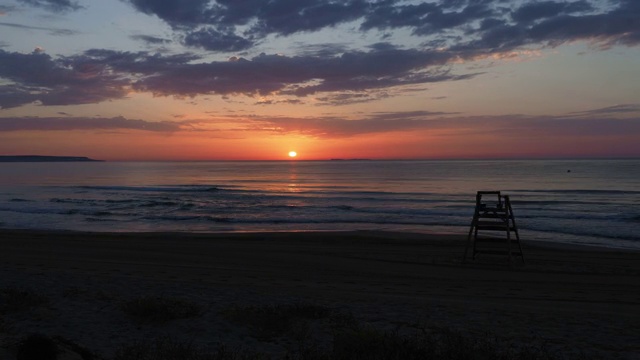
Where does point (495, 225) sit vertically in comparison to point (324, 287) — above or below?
above

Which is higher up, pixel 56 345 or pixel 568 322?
pixel 56 345

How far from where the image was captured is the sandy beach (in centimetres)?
676

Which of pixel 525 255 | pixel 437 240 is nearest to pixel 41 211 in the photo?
pixel 437 240

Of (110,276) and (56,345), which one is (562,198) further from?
(56,345)

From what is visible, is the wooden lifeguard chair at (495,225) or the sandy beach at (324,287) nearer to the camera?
the sandy beach at (324,287)

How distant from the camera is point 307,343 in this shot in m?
6.32

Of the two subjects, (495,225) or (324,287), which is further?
(495,225)

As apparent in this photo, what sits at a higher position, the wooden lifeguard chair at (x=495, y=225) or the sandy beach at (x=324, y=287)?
the wooden lifeguard chair at (x=495, y=225)

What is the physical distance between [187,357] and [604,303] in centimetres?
806

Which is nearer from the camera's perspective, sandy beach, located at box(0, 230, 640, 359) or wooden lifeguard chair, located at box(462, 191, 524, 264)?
sandy beach, located at box(0, 230, 640, 359)

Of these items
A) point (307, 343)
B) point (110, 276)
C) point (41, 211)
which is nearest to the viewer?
point (307, 343)

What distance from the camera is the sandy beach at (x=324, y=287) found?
266 inches

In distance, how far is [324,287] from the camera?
35.4ft

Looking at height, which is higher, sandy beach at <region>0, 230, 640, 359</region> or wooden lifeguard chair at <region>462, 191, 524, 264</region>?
wooden lifeguard chair at <region>462, 191, 524, 264</region>
